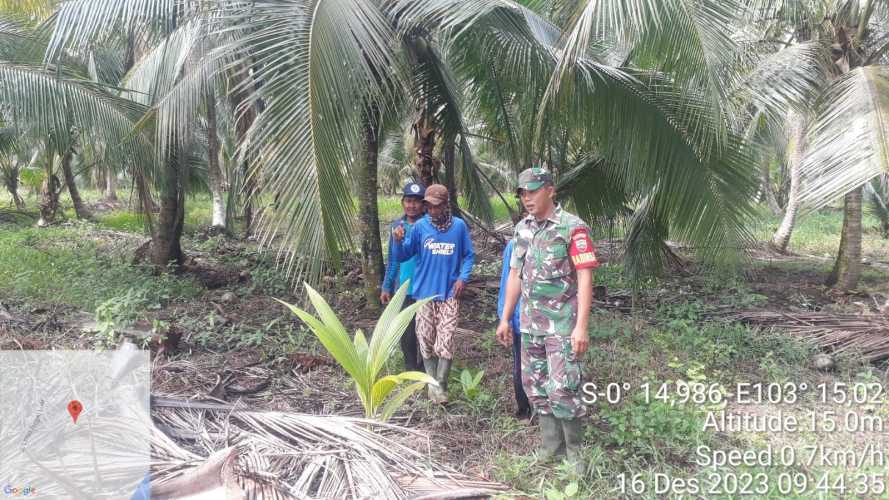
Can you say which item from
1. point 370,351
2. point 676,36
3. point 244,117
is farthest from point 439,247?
point 244,117

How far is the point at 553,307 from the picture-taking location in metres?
3.22

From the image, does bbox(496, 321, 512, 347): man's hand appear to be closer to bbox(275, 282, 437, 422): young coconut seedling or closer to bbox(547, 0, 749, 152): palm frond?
bbox(275, 282, 437, 422): young coconut seedling

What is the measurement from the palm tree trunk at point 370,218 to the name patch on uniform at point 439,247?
197cm

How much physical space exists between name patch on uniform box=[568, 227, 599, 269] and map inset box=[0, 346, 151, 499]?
Answer: 231cm

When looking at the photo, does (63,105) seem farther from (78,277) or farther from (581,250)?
(581,250)

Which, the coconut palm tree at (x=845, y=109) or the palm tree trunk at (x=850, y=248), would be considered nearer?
the coconut palm tree at (x=845, y=109)

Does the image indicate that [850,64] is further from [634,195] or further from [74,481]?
[74,481]

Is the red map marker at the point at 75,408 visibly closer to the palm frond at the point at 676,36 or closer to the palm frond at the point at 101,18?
the palm frond at the point at 101,18

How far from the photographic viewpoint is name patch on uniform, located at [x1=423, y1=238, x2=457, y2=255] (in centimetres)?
405

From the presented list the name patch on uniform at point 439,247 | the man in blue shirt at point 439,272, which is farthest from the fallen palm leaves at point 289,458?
the name patch on uniform at point 439,247

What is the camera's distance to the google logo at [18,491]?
2.72 meters

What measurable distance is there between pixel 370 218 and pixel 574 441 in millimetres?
3313

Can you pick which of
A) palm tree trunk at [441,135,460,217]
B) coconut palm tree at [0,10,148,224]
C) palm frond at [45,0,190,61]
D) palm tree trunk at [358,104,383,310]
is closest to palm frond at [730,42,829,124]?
palm tree trunk at [441,135,460,217]

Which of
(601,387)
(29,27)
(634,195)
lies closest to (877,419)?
(601,387)
